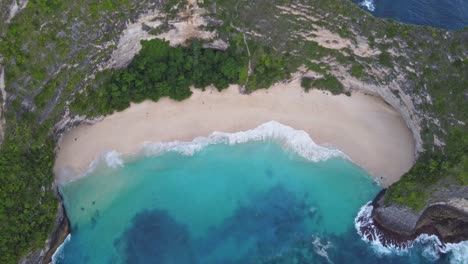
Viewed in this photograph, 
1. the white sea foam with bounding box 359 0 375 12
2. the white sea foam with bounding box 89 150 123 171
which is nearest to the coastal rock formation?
the white sea foam with bounding box 89 150 123 171

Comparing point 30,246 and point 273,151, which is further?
point 273,151

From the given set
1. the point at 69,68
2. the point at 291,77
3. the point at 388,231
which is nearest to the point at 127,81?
the point at 69,68

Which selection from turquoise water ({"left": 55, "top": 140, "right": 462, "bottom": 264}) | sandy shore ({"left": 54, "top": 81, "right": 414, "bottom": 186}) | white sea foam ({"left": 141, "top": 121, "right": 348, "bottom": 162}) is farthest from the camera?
white sea foam ({"left": 141, "top": 121, "right": 348, "bottom": 162})

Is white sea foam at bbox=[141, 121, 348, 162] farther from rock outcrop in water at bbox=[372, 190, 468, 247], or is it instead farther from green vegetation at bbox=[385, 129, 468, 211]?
rock outcrop in water at bbox=[372, 190, 468, 247]

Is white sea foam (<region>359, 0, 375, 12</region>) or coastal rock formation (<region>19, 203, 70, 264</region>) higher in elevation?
white sea foam (<region>359, 0, 375, 12</region>)

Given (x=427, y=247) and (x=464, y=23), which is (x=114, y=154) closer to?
(x=427, y=247)

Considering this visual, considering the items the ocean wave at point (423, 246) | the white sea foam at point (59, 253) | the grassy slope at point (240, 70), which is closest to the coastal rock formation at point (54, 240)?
the white sea foam at point (59, 253)

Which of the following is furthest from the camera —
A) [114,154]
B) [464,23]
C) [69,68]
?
[464,23]
